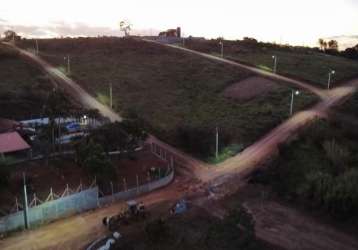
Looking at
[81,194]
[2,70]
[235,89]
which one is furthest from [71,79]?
[81,194]

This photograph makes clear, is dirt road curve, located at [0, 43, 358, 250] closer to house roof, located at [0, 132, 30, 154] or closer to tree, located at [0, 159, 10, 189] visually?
tree, located at [0, 159, 10, 189]

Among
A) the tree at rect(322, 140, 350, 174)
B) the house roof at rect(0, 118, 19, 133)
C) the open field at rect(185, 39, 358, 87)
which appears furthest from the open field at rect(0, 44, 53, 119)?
the open field at rect(185, 39, 358, 87)

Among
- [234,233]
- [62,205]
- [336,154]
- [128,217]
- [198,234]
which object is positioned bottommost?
[198,234]

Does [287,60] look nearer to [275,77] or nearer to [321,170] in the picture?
[275,77]

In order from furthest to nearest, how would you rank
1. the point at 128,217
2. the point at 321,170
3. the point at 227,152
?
the point at 227,152 < the point at 321,170 < the point at 128,217

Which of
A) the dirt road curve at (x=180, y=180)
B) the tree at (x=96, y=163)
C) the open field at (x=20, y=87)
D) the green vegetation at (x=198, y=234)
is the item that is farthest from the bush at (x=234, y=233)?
the open field at (x=20, y=87)

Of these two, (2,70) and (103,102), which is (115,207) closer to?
(103,102)

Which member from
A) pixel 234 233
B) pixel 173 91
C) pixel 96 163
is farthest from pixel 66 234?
pixel 173 91
